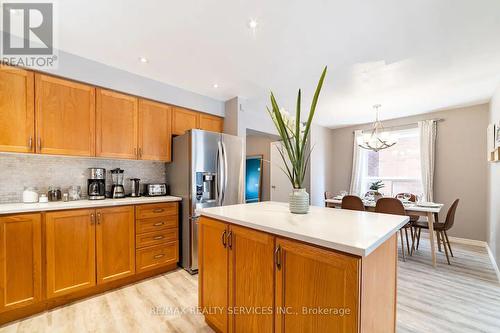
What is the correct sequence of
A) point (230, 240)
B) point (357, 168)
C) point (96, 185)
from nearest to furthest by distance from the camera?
1. point (230, 240)
2. point (96, 185)
3. point (357, 168)

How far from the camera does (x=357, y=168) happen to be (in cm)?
539

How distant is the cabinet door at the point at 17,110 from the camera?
6.42ft

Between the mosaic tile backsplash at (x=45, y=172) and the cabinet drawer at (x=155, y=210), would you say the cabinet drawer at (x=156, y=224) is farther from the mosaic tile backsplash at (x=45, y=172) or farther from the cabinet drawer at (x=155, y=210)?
the mosaic tile backsplash at (x=45, y=172)

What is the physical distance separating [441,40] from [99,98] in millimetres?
3683

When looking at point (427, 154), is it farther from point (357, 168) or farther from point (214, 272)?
point (214, 272)

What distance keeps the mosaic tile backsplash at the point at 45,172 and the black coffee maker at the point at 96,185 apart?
140mm

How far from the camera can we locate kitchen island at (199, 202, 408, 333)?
0.94 meters

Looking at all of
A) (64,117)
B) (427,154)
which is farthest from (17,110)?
(427,154)

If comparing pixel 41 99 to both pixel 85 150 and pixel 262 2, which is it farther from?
pixel 262 2

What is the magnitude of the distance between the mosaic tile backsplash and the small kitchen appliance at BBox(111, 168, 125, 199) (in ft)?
0.23

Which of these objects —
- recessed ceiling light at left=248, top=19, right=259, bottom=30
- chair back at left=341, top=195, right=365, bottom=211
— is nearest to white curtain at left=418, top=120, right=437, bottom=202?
chair back at left=341, top=195, right=365, bottom=211

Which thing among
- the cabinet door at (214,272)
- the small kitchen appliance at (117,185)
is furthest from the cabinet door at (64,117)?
the cabinet door at (214,272)

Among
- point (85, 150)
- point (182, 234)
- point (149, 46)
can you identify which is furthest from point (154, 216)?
point (149, 46)

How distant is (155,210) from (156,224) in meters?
0.18
